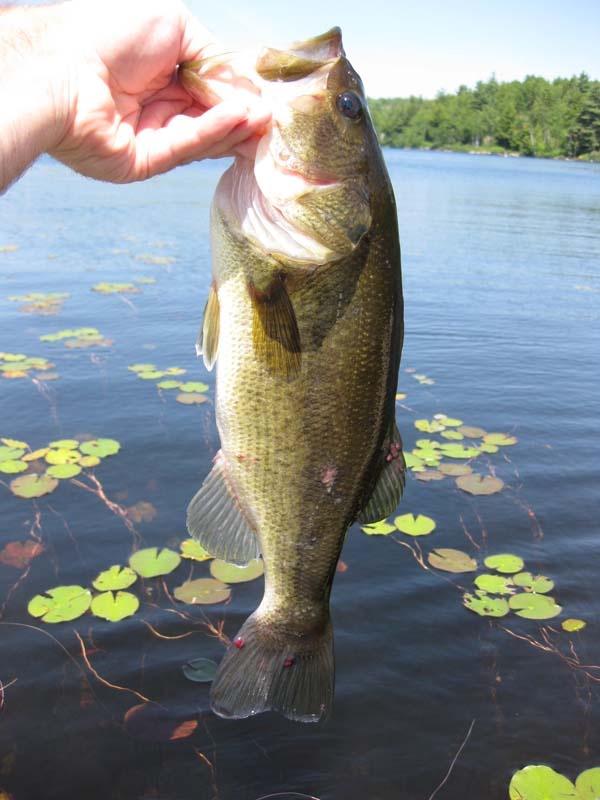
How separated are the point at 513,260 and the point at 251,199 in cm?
1520

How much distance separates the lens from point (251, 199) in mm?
2205

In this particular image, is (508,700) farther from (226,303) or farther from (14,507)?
(14,507)

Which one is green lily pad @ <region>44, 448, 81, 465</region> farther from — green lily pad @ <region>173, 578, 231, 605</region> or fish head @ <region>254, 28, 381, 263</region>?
fish head @ <region>254, 28, 381, 263</region>

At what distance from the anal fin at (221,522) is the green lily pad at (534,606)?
2758 millimetres

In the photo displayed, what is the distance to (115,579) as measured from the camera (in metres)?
4.55

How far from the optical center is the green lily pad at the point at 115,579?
4488mm

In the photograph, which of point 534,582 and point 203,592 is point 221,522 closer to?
point 203,592

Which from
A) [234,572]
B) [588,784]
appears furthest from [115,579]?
[588,784]

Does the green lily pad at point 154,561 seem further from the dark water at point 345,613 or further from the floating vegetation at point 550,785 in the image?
the floating vegetation at point 550,785

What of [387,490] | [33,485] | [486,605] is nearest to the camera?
[387,490]

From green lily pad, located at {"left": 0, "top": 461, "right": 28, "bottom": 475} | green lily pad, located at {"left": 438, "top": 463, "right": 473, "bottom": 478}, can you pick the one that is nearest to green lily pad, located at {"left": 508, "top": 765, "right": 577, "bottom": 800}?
green lily pad, located at {"left": 438, "top": 463, "right": 473, "bottom": 478}

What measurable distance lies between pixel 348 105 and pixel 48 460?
14.7 ft

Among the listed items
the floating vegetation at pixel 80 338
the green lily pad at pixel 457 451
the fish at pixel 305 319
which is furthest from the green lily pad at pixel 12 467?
the fish at pixel 305 319

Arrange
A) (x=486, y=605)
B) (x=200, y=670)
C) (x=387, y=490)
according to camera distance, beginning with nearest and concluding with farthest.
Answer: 1. (x=387, y=490)
2. (x=200, y=670)
3. (x=486, y=605)
